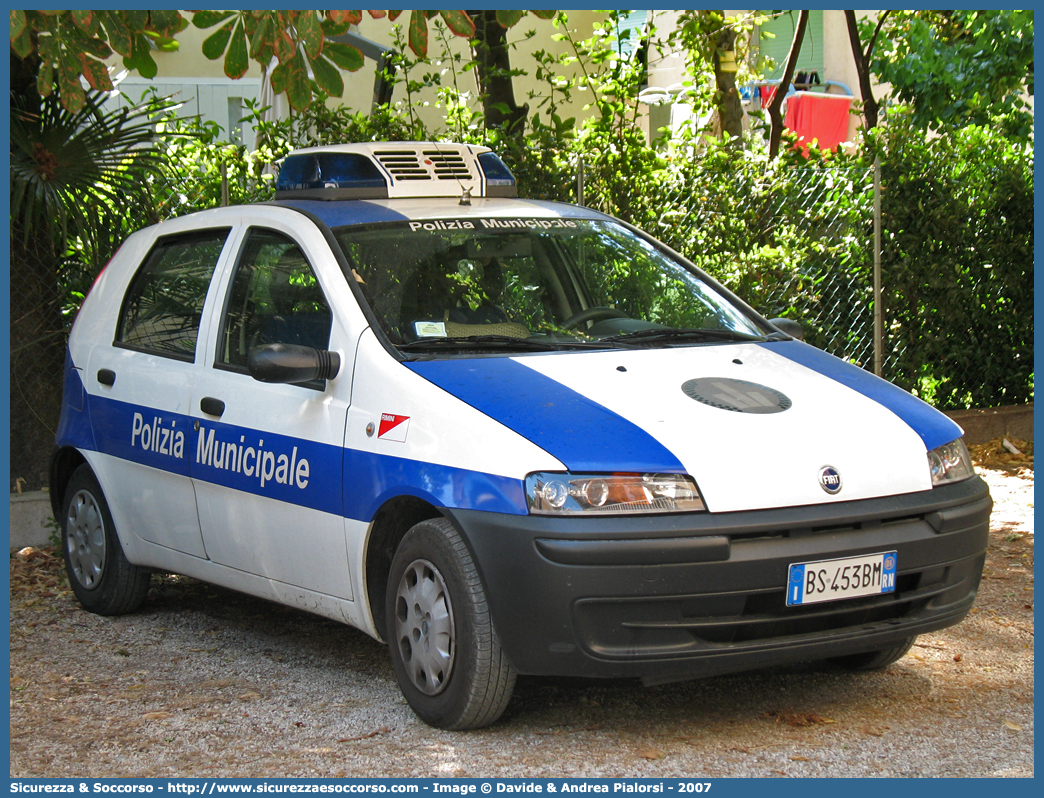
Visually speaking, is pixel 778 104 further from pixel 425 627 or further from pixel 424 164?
pixel 425 627

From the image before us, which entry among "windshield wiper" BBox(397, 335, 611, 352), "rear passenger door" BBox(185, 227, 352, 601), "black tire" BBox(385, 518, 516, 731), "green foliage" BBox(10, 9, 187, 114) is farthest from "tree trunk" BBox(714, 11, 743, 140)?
"black tire" BBox(385, 518, 516, 731)

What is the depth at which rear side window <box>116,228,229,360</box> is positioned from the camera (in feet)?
18.0

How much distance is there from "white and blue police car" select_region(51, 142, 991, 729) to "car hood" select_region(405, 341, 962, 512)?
0.01 m

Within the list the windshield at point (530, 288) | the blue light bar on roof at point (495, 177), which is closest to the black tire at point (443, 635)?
the windshield at point (530, 288)

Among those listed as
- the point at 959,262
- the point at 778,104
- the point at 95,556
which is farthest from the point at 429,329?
the point at 778,104

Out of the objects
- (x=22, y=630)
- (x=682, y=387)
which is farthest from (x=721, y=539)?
(x=22, y=630)

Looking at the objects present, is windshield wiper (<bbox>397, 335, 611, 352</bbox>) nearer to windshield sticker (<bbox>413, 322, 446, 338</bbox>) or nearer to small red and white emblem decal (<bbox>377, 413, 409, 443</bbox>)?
windshield sticker (<bbox>413, 322, 446, 338</bbox>)

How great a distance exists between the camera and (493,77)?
11008 millimetres

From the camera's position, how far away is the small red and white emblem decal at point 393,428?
425 cm

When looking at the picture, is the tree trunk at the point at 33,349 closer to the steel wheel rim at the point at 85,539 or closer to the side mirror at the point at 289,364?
the steel wheel rim at the point at 85,539

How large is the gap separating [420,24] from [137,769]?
3.33 metres

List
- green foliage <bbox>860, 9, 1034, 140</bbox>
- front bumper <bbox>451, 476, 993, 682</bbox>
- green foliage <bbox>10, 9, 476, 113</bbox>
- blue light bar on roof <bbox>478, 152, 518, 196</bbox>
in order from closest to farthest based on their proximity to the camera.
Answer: front bumper <bbox>451, 476, 993, 682</bbox> < green foliage <bbox>10, 9, 476, 113</bbox> < blue light bar on roof <bbox>478, 152, 518, 196</bbox> < green foliage <bbox>860, 9, 1034, 140</bbox>

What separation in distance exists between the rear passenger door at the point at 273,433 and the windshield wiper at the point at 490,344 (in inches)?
10.9

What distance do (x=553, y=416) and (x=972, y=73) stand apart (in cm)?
718
